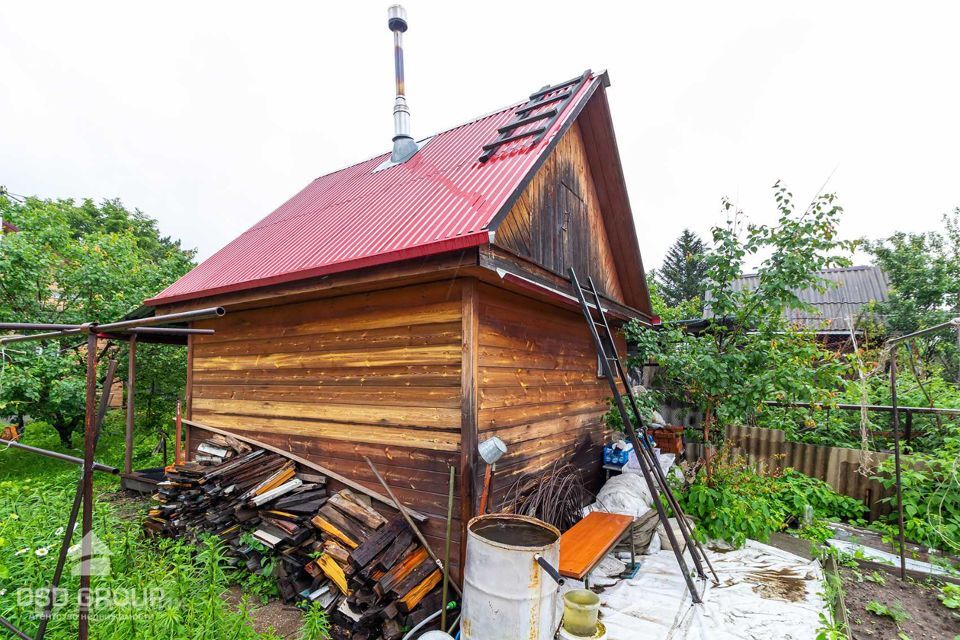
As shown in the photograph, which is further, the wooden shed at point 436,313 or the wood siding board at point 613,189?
the wood siding board at point 613,189

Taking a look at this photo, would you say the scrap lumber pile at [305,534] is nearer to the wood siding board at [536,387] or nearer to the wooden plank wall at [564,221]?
the wood siding board at [536,387]

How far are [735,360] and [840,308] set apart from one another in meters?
13.5

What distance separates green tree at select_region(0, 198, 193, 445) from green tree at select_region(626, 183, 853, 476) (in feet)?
34.2

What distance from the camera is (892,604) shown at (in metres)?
3.54

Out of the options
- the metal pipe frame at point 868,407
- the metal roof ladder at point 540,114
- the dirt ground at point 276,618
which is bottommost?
the dirt ground at point 276,618

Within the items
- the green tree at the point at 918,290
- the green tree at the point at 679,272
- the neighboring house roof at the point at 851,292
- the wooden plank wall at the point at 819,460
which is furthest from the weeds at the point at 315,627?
the green tree at the point at 679,272

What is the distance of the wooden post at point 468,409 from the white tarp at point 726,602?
123 cm

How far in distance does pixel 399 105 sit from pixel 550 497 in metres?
7.01

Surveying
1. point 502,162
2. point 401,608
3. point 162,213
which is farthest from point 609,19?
point 162,213

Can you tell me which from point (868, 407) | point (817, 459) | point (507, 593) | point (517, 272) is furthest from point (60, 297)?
point (868, 407)

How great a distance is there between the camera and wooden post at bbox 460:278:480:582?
3.57 m

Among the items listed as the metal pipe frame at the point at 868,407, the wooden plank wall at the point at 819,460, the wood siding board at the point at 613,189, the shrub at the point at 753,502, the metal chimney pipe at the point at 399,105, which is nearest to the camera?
the shrub at the point at 753,502

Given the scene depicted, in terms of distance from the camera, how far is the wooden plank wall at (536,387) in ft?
13.1

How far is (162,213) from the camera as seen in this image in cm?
3766
